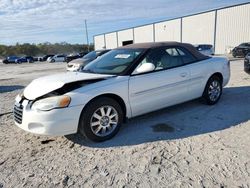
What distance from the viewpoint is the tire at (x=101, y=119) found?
4250 millimetres

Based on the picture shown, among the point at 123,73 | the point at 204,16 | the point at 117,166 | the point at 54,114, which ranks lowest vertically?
the point at 117,166

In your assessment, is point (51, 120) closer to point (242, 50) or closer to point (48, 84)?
point (48, 84)

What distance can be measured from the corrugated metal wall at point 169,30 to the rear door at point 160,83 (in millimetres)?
37121

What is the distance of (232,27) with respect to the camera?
32.3 metres

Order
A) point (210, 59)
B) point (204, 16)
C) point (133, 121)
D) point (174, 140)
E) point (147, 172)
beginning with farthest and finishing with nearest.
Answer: point (204, 16) < point (210, 59) < point (133, 121) < point (174, 140) < point (147, 172)

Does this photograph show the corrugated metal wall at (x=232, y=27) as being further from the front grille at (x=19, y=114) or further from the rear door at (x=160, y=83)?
the front grille at (x=19, y=114)

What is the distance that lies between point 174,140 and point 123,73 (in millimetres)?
1432

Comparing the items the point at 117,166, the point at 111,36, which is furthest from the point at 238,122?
the point at 111,36

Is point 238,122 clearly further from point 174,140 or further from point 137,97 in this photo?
point 137,97

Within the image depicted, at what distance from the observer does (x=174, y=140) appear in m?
4.36

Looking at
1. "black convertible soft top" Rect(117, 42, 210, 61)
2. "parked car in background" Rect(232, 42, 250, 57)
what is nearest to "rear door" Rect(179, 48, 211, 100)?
"black convertible soft top" Rect(117, 42, 210, 61)

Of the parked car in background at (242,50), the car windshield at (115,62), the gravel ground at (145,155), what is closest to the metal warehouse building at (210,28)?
the parked car in background at (242,50)

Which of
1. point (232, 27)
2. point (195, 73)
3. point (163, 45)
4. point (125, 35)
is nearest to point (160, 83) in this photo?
point (163, 45)

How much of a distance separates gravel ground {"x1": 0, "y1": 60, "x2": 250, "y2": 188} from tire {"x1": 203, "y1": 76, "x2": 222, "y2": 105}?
62cm
